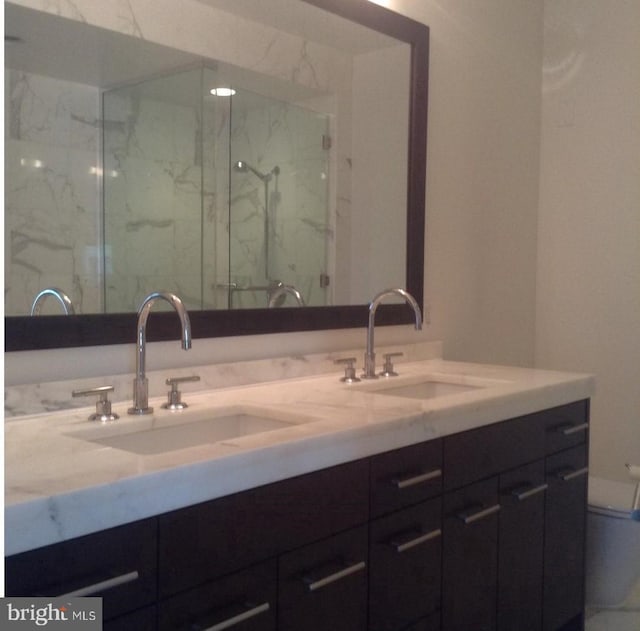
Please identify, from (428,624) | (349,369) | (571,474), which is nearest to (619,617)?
(571,474)

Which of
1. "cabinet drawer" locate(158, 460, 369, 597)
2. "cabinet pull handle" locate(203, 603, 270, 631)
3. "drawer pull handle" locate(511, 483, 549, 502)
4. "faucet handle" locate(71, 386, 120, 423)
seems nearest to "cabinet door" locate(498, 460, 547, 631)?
"drawer pull handle" locate(511, 483, 549, 502)

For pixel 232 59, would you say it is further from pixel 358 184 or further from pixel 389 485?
pixel 389 485

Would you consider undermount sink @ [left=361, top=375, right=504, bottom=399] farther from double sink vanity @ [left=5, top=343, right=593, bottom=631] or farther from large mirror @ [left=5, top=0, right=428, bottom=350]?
large mirror @ [left=5, top=0, right=428, bottom=350]

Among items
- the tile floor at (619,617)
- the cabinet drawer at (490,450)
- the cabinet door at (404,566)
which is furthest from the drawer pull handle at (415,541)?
the tile floor at (619,617)

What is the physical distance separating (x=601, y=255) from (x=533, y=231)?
296 mm

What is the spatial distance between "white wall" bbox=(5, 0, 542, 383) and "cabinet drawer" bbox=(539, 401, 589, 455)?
1.99ft

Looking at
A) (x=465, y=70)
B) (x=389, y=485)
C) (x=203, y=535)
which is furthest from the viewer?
(x=465, y=70)

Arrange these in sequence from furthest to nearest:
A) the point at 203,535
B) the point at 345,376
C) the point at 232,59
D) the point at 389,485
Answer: the point at 345,376 → the point at 232,59 → the point at 389,485 → the point at 203,535

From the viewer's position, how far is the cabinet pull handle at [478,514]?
168 cm

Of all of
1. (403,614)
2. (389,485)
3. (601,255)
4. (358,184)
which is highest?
(358,184)

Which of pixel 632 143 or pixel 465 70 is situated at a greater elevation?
pixel 465 70

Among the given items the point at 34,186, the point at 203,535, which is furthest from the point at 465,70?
the point at 203,535

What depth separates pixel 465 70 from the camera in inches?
106

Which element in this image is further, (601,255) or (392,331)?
(601,255)
